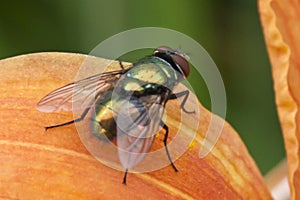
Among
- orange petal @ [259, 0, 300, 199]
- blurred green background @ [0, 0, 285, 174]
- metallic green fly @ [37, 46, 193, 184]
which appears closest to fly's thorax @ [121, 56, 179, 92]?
metallic green fly @ [37, 46, 193, 184]

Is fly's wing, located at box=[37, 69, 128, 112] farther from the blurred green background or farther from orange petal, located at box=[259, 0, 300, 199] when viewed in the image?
the blurred green background

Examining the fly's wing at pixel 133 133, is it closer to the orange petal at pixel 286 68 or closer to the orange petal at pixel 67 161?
the orange petal at pixel 67 161

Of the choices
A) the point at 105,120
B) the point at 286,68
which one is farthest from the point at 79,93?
the point at 286,68

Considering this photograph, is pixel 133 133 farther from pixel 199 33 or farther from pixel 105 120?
pixel 199 33

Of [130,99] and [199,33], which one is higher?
[130,99]

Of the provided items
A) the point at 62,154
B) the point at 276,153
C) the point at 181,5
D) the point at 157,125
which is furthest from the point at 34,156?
the point at 276,153

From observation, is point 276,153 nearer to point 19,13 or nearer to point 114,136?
point 19,13
